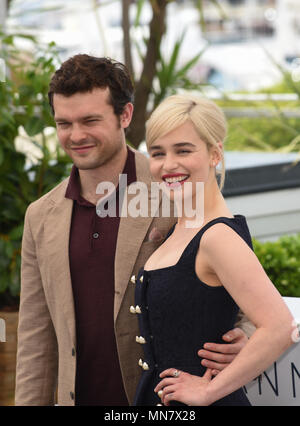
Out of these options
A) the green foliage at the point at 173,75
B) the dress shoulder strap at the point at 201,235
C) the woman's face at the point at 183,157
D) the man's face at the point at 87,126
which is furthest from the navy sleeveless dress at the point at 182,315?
the green foliage at the point at 173,75

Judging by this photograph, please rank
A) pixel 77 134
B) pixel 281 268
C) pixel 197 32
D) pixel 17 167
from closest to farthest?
pixel 77 134 < pixel 17 167 < pixel 281 268 < pixel 197 32

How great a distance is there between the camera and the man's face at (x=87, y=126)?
72.7 inches

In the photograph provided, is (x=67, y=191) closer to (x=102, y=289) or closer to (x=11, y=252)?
(x=102, y=289)

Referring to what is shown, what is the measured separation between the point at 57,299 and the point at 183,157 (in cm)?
57

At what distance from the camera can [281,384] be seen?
6.28 feet

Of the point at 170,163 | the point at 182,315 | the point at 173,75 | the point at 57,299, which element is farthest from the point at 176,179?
the point at 173,75

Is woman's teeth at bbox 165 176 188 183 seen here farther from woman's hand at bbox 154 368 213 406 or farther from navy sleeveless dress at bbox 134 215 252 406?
woman's hand at bbox 154 368 213 406

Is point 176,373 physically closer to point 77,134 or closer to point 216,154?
point 216,154

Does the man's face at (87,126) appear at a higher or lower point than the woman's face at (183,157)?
higher

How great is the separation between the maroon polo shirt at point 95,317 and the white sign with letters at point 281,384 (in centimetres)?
36

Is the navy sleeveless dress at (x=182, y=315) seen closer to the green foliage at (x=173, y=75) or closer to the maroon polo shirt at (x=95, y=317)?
the maroon polo shirt at (x=95, y=317)

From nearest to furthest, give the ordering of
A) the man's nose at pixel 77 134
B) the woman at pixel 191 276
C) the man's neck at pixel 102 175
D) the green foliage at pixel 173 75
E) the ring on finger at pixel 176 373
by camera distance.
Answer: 1. the woman at pixel 191 276
2. the ring on finger at pixel 176 373
3. the man's nose at pixel 77 134
4. the man's neck at pixel 102 175
5. the green foliage at pixel 173 75

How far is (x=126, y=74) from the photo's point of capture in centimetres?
199
